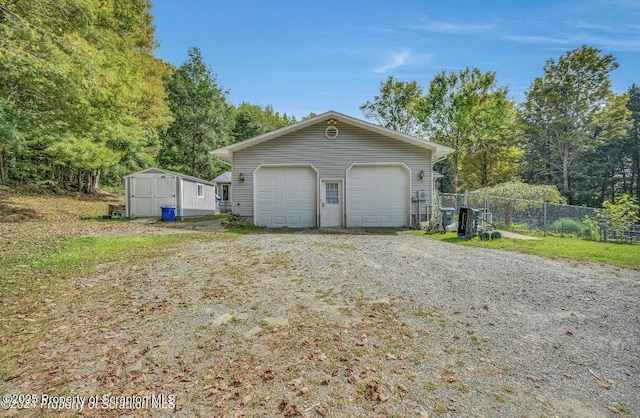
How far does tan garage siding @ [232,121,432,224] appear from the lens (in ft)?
39.7

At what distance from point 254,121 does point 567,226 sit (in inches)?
1330

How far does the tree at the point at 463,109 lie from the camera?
907 inches

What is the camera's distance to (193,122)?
1109 inches

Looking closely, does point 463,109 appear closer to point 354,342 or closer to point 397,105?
point 397,105

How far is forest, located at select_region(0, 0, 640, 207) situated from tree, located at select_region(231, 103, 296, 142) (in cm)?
19

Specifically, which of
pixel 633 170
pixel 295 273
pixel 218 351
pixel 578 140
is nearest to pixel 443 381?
pixel 218 351

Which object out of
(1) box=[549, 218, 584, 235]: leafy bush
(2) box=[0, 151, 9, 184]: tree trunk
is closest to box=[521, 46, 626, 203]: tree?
(1) box=[549, 218, 584, 235]: leafy bush

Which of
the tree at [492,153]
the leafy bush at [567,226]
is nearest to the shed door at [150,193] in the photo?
the leafy bush at [567,226]

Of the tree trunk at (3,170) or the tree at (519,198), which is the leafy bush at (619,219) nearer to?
the tree at (519,198)

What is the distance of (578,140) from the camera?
25.8 meters

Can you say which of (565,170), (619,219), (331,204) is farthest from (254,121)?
(619,219)

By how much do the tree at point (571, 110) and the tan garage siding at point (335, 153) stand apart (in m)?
23.0

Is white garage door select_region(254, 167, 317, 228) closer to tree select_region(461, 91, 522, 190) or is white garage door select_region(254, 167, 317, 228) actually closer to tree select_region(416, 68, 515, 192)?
tree select_region(416, 68, 515, 192)

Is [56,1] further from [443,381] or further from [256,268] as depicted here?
[443,381]
